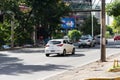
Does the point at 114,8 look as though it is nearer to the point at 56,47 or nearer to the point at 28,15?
the point at 56,47

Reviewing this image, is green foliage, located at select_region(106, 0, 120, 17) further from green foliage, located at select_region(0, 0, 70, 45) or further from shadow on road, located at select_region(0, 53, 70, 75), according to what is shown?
green foliage, located at select_region(0, 0, 70, 45)

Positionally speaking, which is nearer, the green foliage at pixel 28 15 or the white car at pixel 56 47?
the white car at pixel 56 47

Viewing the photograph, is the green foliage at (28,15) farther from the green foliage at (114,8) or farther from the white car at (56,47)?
the green foliage at (114,8)

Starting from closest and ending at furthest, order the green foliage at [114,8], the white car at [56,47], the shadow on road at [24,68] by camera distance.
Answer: the green foliage at [114,8], the shadow on road at [24,68], the white car at [56,47]

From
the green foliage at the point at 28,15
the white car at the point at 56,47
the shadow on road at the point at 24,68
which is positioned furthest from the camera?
the green foliage at the point at 28,15

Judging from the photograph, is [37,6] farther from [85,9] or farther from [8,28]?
[85,9]

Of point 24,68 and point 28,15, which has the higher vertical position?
point 28,15

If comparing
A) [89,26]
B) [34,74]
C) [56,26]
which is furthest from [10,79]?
[89,26]

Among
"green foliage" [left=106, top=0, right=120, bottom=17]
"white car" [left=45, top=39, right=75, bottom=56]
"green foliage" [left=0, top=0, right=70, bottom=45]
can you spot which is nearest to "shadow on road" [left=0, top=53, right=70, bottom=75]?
"green foliage" [left=106, top=0, right=120, bottom=17]

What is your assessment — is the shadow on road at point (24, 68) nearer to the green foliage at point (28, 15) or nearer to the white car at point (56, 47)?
the white car at point (56, 47)

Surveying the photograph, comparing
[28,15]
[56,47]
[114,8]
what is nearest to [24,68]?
[114,8]

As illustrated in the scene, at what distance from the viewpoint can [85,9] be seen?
9088 centimetres

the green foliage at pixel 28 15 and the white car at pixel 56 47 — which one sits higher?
the green foliage at pixel 28 15

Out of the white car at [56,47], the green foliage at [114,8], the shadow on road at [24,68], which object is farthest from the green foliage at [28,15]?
the green foliage at [114,8]
